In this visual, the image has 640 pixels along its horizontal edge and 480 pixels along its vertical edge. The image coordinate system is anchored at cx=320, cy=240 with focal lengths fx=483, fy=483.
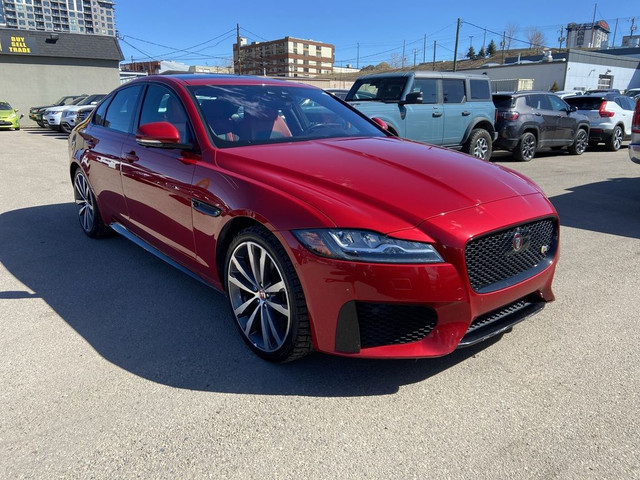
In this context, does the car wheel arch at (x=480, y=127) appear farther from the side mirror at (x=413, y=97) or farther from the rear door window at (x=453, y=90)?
the side mirror at (x=413, y=97)

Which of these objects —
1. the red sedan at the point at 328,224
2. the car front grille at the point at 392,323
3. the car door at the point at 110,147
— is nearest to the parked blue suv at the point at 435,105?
the car door at the point at 110,147

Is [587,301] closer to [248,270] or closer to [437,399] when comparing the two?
[437,399]

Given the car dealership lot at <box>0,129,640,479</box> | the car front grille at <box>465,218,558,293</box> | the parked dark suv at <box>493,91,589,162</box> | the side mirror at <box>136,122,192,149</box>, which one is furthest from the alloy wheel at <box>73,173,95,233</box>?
the parked dark suv at <box>493,91,589,162</box>

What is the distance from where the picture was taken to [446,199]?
2572 millimetres

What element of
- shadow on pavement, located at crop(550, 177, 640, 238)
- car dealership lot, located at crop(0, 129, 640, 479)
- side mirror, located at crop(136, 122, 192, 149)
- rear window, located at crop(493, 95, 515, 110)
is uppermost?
rear window, located at crop(493, 95, 515, 110)

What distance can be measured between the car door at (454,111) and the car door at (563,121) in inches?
127

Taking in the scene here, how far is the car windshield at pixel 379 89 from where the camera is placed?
9.73 meters

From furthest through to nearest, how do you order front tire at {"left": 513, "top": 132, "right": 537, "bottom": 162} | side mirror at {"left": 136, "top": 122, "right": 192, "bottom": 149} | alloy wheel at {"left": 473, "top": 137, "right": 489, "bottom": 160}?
front tire at {"left": 513, "top": 132, "right": 537, "bottom": 162}
alloy wheel at {"left": 473, "top": 137, "right": 489, "bottom": 160}
side mirror at {"left": 136, "top": 122, "right": 192, "bottom": 149}

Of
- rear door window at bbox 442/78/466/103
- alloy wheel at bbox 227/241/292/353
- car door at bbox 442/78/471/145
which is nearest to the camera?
alloy wheel at bbox 227/241/292/353

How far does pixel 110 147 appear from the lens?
4.41 meters

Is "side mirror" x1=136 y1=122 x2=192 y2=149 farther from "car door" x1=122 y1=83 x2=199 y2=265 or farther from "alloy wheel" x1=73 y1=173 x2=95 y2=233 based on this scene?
"alloy wheel" x1=73 y1=173 x2=95 y2=233

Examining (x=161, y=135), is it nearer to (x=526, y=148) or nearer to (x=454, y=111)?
(x=454, y=111)

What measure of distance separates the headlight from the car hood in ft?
0.17

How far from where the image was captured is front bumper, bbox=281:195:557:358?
2277 millimetres
